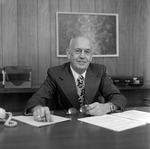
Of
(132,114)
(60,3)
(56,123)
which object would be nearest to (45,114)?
(56,123)

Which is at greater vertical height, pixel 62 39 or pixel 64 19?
pixel 64 19

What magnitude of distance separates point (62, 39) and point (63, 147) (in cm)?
271

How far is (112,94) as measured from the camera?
6.36 ft

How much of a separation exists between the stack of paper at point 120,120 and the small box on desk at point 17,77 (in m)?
1.71

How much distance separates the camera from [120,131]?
1095mm

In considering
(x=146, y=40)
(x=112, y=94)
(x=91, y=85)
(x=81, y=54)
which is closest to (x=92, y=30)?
(x=146, y=40)

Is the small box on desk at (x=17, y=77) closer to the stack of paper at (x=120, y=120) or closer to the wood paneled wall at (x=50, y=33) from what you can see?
the wood paneled wall at (x=50, y=33)

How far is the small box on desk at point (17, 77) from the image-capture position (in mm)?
2896

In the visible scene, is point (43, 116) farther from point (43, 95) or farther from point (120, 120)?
point (43, 95)

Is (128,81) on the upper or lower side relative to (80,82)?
lower

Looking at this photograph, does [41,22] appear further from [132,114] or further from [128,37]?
[132,114]

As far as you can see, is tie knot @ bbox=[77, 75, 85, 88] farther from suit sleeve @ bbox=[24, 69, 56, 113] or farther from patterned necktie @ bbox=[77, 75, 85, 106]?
suit sleeve @ bbox=[24, 69, 56, 113]

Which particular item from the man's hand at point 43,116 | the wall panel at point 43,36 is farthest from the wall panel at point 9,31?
the man's hand at point 43,116

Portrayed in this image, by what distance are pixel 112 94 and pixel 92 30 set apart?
6.12 feet
